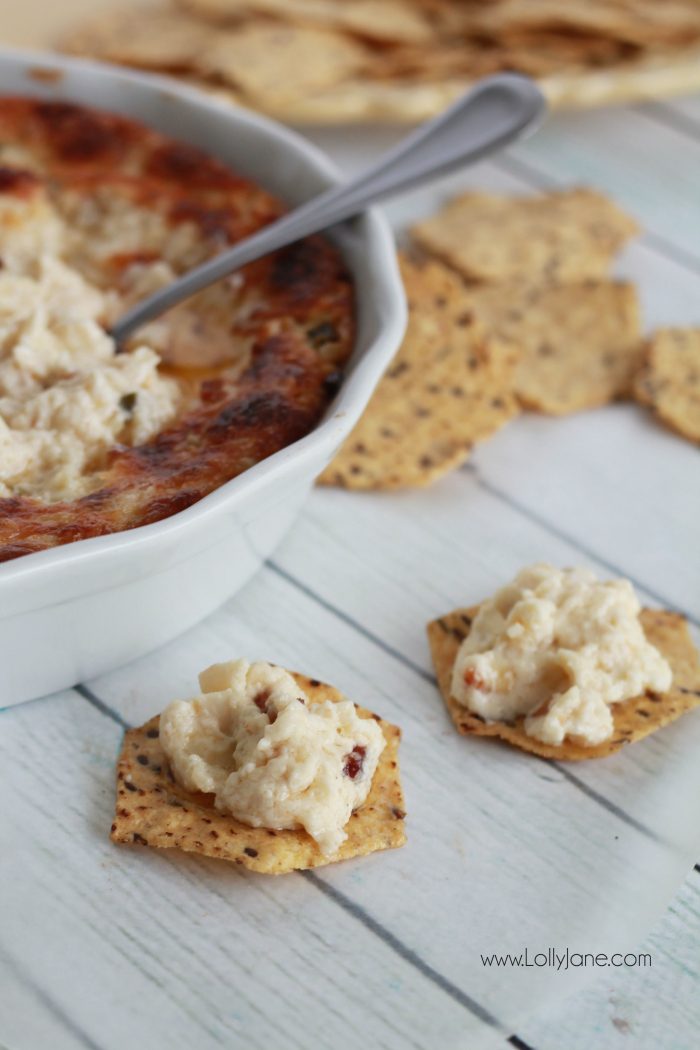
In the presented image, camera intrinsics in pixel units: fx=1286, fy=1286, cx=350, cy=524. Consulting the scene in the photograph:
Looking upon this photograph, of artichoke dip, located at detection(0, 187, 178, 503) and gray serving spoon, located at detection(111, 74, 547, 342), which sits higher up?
gray serving spoon, located at detection(111, 74, 547, 342)

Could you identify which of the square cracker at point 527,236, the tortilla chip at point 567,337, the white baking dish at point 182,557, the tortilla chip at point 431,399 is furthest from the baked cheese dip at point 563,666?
the square cracker at point 527,236

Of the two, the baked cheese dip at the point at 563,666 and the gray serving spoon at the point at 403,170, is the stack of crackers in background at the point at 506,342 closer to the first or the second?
the gray serving spoon at the point at 403,170

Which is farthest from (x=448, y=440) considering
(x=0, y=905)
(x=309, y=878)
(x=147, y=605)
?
(x=0, y=905)

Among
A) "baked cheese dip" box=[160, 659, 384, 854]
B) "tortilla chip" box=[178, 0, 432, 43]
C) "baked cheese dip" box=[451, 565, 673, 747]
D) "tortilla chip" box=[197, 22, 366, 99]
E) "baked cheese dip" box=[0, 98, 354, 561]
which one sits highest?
"tortilla chip" box=[178, 0, 432, 43]

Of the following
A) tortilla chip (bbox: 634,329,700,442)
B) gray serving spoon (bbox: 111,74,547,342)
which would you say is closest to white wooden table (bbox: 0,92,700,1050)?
tortilla chip (bbox: 634,329,700,442)

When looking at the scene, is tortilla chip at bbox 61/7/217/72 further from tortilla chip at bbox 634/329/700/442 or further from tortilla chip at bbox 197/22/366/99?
tortilla chip at bbox 634/329/700/442

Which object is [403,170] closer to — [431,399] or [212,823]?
[431,399]
